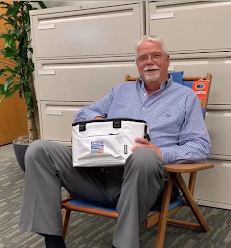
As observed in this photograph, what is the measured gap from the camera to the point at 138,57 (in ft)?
6.64

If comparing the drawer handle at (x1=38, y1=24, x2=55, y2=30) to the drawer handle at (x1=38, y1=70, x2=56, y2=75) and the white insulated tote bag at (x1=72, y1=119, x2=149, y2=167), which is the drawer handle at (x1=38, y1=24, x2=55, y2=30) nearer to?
the drawer handle at (x1=38, y1=70, x2=56, y2=75)

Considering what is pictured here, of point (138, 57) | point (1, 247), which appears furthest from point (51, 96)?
point (1, 247)

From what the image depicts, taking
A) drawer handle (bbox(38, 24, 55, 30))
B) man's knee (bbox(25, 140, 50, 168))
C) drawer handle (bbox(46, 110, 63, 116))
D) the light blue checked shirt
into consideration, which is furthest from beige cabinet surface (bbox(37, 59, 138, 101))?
man's knee (bbox(25, 140, 50, 168))

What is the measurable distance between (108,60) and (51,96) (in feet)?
2.06

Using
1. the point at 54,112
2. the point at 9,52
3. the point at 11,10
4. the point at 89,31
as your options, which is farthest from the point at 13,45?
the point at 89,31

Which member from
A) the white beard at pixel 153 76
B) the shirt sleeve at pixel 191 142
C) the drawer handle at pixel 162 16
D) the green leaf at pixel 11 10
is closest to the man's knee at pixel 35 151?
the shirt sleeve at pixel 191 142

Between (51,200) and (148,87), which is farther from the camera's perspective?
(148,87)

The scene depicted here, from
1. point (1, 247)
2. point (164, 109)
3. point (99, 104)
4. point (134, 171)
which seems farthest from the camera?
point (99, 104)

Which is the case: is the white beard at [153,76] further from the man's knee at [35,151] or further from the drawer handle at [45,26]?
the drawer handle at [45,26]

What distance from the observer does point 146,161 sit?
4.89 ft

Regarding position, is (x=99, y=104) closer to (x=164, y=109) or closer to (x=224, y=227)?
(x=164, y=109)

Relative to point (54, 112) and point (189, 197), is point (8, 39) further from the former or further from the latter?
point (189, 197)

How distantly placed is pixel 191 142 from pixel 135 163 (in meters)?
0.39

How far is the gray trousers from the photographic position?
1480mm
